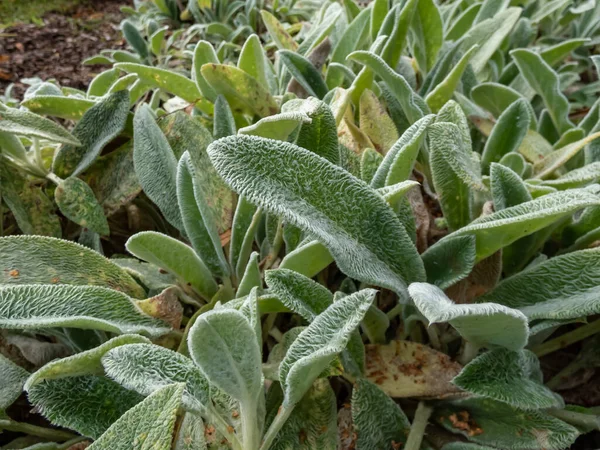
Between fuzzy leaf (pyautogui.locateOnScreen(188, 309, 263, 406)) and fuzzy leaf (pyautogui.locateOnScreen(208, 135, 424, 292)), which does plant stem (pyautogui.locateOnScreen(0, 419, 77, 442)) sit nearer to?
fuzzy leaf (pyautogui.locateOnScreen(188, 309, 263, 406))

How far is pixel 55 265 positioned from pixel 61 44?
126 inches

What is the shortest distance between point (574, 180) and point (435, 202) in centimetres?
22

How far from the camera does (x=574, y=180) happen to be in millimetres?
719

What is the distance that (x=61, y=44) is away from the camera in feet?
11.1

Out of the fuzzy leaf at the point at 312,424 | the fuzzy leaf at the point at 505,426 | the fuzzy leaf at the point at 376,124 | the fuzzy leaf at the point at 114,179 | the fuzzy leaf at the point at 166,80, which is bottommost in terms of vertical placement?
the fuzzy leaf at the point at 505,426

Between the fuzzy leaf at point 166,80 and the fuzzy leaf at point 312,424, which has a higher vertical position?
the fuzzy leaf at point 166,80

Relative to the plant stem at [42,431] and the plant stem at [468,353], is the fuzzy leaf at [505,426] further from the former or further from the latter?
the plant stem at [42,431]

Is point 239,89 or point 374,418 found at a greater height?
point 239,89

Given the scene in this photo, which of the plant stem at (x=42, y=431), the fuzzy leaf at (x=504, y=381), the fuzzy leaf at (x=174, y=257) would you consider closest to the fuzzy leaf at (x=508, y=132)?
the fuzzy leaf at (x=504, y=381)

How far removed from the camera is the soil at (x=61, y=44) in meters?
2.89

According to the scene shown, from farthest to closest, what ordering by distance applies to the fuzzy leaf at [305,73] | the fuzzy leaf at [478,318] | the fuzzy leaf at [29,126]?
the fuzzy leaf at [305,73]
the fuzzy leaf at [29,126]
the fuzzy leaf at [478,318]

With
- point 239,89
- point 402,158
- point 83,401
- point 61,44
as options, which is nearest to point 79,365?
point 83,401

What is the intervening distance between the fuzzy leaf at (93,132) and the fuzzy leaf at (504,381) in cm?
60

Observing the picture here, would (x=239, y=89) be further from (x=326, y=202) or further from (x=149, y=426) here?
(x=149, y=426)
